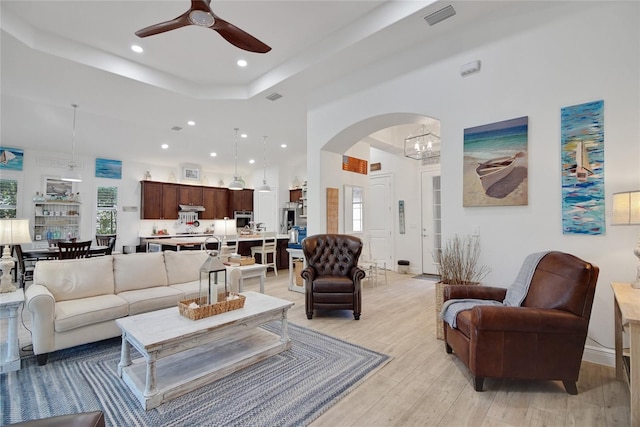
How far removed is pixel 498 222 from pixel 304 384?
2554mm

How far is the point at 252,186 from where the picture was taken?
34.9 ft

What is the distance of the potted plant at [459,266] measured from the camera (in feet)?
10.7

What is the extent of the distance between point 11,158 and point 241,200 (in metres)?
5.54

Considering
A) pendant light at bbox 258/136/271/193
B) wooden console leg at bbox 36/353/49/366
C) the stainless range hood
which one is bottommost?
wooden console leg at bbox 36/353/49/366

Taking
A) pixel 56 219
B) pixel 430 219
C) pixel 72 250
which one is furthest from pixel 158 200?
pixel 430 219

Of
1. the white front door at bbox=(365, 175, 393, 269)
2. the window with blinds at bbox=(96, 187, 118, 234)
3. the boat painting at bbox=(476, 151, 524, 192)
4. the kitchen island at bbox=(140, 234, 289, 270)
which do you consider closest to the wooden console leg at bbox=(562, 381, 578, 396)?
the boat painting at bbox=(476, 151, 524, 192)

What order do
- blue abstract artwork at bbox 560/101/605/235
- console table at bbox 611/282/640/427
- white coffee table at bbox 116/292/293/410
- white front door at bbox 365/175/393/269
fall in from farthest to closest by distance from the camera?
white front door at bbox 365/175/393/269 → blue abstract artwork at bbox 560/101/605/235 → white coffee table at bbox 116/292/293/410 → console table at bbox 611/282/640/427

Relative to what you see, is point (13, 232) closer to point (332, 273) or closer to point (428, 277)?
point (332, 273)

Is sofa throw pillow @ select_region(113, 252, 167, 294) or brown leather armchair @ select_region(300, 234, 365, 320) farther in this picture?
brown leather armchair @ select_region(300, 234, 365, 320)

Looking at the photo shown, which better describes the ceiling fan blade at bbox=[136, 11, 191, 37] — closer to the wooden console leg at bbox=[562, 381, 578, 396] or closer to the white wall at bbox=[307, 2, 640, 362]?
the white wall at bbox=[307, 2, 640, 362]

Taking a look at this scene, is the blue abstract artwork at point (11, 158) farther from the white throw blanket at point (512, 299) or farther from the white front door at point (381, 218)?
the white throw blanket at point (512, 299)

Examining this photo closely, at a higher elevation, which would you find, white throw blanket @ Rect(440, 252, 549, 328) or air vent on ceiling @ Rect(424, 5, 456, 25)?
air vent on ceiling @ Rect(424, 5, 456, 25)

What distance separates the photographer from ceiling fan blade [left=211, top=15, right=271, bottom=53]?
2.60m

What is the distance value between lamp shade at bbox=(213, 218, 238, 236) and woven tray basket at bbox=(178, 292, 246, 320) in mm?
7403
